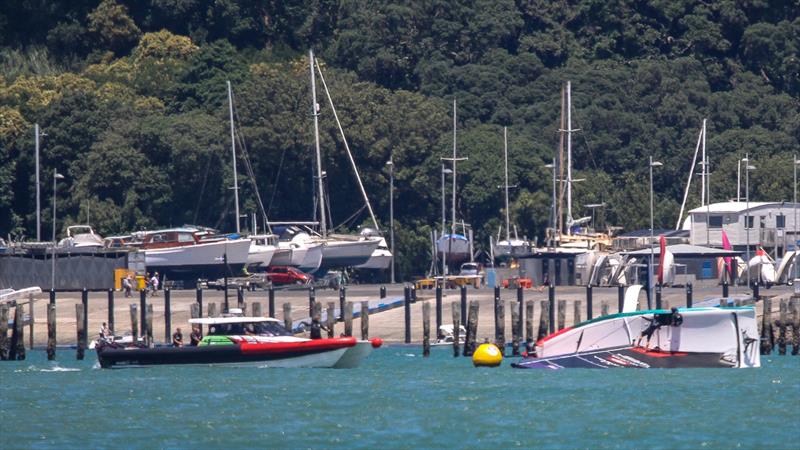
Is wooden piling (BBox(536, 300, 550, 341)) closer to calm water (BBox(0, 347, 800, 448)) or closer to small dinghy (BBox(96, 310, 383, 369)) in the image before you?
calm water (BBox(0, 347, 800, 448))

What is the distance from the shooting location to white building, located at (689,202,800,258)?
111 metres

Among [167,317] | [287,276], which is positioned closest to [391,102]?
[287,276]

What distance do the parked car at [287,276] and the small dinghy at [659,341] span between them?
37.8 m

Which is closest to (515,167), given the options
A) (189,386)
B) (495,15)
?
(495,15)

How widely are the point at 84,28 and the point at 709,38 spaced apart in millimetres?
41949

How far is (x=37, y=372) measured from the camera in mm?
72625

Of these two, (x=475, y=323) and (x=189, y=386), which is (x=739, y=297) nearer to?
(x=475, y=323)

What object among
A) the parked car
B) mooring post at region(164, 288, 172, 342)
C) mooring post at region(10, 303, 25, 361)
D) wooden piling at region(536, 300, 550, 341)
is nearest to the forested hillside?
the parked car

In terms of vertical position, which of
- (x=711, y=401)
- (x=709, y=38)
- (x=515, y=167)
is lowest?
(x=711, y=401)

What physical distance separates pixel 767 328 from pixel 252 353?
1791 cm

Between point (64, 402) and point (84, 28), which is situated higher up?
point (84, 28)

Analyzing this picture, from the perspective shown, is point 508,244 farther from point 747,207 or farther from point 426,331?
point 426,331

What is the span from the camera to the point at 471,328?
73.8 metres

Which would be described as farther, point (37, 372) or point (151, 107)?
point (151, 107)
